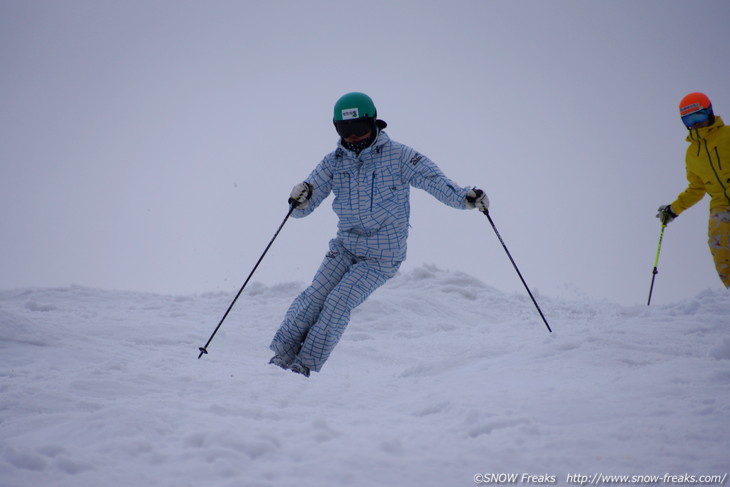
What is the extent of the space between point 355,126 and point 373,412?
2.67 m

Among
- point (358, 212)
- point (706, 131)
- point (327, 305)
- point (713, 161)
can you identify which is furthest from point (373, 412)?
point (706, 131)

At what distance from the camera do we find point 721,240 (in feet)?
21.3

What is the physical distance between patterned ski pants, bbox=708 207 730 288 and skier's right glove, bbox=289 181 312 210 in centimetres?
480

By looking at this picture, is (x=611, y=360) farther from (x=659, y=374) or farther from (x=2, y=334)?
(x=2, y=334)

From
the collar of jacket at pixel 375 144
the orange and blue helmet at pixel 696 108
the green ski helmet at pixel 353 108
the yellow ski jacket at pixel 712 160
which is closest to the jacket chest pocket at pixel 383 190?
the collar of jacket at pixel 375 144

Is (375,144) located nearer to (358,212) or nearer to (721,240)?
(358,212)

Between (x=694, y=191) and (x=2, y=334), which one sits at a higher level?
(x=694, y=191)

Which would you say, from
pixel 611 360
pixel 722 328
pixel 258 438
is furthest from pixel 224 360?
pixel 722 328

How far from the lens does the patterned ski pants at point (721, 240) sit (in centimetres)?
645

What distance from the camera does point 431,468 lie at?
2088 mm

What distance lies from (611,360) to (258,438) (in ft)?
8.04

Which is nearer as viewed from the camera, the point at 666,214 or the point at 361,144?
the point at 361,144

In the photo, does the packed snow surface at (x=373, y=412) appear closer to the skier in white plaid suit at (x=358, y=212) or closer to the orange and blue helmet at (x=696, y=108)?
the skier in white plaid suit at (x=358, y=212)

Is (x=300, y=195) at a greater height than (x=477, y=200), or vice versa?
(x=300, y=195)
